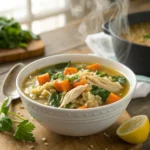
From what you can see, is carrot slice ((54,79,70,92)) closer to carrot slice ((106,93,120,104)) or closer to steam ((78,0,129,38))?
carrot slice ((106,93,120,104))

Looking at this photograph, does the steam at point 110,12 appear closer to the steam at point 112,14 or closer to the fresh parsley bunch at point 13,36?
the steam at point 112,14

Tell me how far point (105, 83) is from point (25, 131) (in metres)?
0.27

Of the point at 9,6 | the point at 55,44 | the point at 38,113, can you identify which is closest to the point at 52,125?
the point at 38,113

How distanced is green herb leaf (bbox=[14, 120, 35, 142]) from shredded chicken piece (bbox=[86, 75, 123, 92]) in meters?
0.22

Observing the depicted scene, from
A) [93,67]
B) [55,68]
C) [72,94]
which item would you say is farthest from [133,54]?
[72,94]

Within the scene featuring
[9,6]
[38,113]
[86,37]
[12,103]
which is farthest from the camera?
[9,6]

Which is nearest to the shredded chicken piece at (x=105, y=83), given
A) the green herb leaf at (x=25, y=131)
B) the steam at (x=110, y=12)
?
the green herb leaf at (x=25, y=131)

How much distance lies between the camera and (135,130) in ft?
3.46

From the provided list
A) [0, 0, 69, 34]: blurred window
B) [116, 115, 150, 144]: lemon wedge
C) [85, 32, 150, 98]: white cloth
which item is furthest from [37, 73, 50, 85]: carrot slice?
[0, 0, 69, 34]: blurred window

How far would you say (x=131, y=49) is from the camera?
1.36 meters

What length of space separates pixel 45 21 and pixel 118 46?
94 cm

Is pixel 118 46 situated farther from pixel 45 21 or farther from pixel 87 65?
pixel 45 21

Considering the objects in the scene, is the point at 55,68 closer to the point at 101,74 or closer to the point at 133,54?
the point at 101,74

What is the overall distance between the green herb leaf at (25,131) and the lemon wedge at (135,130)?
25 cm
